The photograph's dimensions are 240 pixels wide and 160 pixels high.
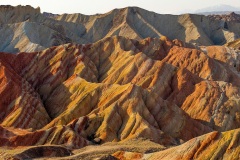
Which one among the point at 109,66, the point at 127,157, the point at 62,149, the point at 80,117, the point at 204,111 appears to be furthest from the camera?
the point at 109,66

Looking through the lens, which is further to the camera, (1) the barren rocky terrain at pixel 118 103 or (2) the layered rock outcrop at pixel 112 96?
(2) the layered rock outcrop at pixel 112 96

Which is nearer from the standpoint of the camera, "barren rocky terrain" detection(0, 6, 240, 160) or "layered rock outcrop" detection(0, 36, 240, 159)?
"barren rocky terrain" detection(0, 6, 240, 160)

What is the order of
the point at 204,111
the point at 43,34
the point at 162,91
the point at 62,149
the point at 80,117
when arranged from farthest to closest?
the point at 43,34, the point at 162,91, the point at 204,111, the point at 80,117, the point at 62,149

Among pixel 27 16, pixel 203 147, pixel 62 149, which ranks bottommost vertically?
pixel 27 16

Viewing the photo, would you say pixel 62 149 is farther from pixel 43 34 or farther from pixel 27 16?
pixel 27 16

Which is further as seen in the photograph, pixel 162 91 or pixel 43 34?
pixel 43 34

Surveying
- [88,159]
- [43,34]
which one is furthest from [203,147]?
[43,34]

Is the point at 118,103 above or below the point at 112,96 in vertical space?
above

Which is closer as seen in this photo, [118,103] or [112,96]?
[118,103]
